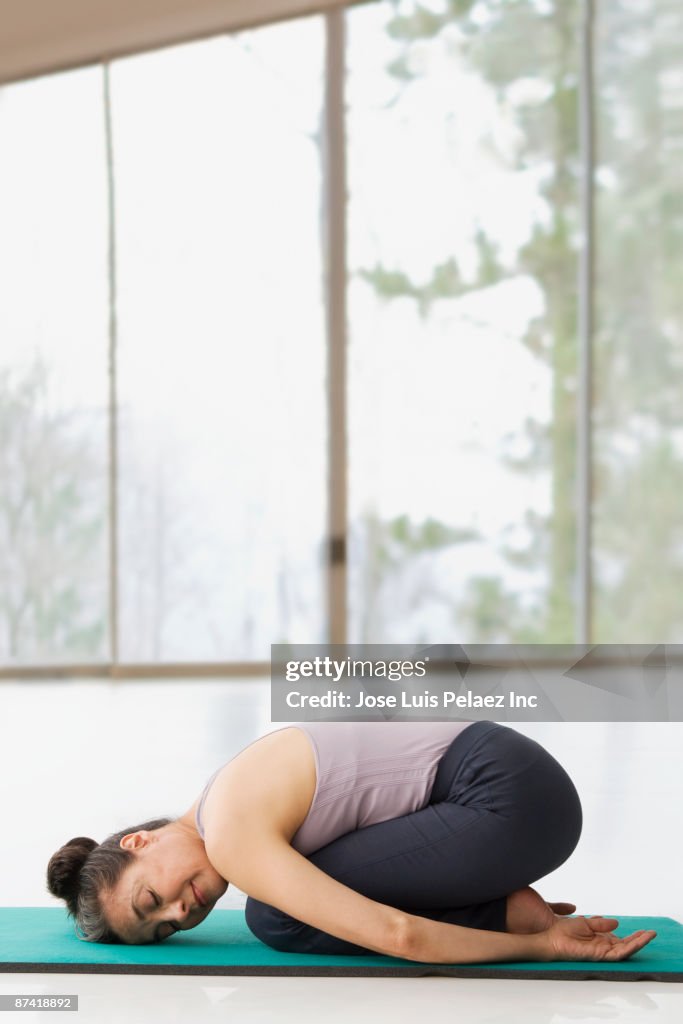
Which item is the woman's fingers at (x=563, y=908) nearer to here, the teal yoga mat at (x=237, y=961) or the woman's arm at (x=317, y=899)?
the teal yoga mat at (x=237, y=961)

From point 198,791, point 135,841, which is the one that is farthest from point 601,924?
point 198,791

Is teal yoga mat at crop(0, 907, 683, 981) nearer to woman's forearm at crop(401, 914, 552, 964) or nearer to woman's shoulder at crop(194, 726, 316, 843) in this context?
woman's forearm at crop(401, 914, 552, 964)

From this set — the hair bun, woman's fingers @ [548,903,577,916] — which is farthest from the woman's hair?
woman's fingers @ [548,903,577,916]

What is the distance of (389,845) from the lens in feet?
5.80

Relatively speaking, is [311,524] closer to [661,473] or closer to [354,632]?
[354,632]

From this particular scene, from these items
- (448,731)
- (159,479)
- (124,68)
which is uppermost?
(124,68)

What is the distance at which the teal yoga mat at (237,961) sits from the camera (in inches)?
68.5

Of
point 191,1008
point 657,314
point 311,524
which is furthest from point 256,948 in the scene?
point 657,314

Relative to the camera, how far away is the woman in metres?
1.73

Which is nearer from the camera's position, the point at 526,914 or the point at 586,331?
the point at 526,914

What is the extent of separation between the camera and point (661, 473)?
240 inches

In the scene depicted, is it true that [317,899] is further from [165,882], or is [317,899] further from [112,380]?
[112,380]

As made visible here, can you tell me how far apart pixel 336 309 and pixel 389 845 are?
4609mm

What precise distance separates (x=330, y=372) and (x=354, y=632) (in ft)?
4.39
